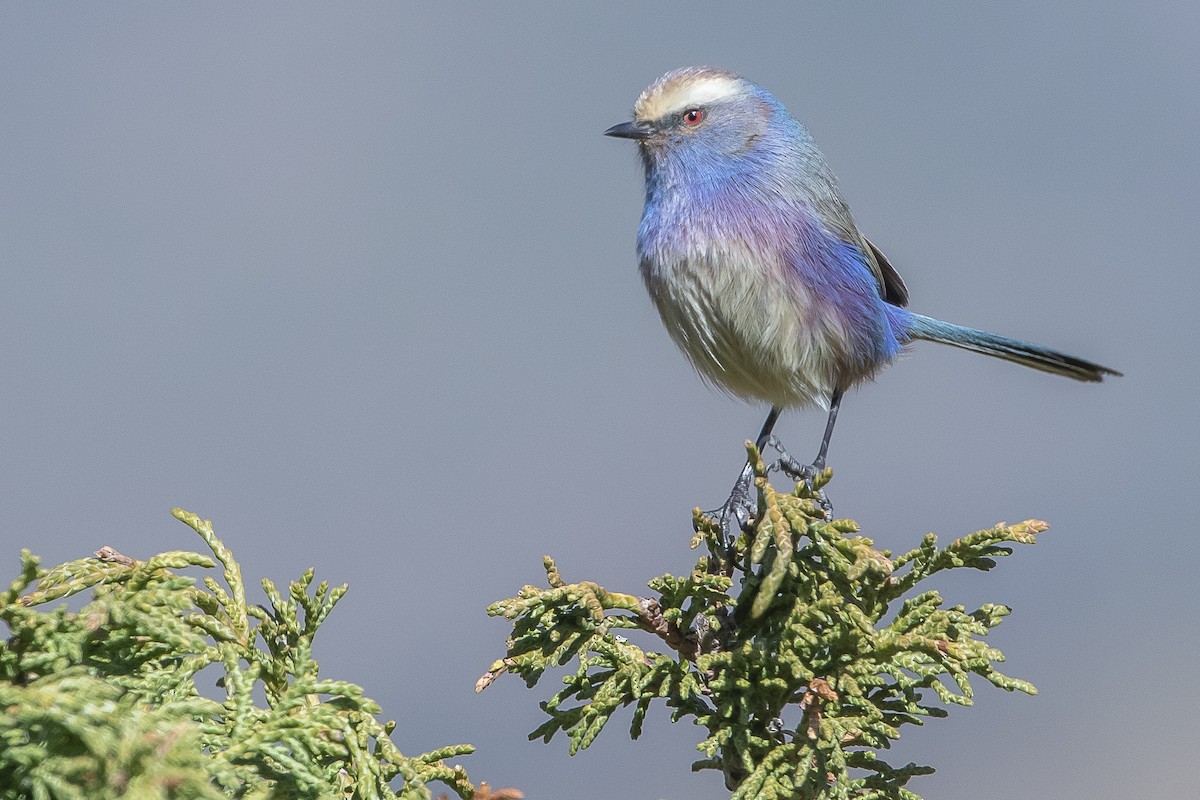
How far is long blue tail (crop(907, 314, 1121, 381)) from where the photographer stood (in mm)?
4492

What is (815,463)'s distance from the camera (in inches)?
163

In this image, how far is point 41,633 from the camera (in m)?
1.74

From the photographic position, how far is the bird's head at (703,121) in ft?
14.8

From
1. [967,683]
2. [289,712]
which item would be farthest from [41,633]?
[967,683]

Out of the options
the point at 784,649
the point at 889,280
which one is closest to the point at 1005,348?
the point at 889,280

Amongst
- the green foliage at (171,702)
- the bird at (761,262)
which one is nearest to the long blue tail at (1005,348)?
the bird at (761,262)

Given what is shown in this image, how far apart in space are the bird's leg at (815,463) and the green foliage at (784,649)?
0.19m

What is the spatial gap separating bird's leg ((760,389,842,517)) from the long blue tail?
0.52 metres

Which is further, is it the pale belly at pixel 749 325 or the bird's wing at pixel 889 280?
the bird's wing at pixel 889 280

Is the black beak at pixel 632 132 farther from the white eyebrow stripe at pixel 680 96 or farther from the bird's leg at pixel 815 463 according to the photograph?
the bird's leg at pixel 815 463

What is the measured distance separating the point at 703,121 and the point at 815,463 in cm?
140

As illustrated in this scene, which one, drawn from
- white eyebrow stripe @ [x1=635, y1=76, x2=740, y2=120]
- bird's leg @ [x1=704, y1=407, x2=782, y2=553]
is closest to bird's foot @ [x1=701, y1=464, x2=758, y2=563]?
bird's leg @ [x1=704, y1=407, x2=782, y2=553]

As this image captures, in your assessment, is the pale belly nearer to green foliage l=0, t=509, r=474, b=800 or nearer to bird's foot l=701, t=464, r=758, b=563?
bird's foot l=701, t=464, r=758, b=563

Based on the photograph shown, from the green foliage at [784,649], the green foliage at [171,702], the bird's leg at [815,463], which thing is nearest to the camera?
the green foliage at [171,702]
